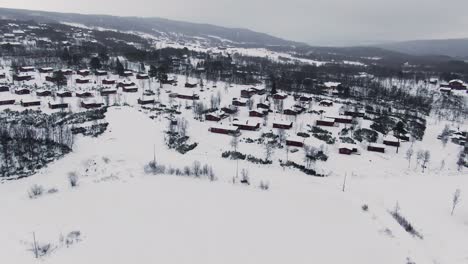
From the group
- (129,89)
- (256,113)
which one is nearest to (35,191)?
(256,113)

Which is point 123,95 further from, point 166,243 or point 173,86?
point 166,243

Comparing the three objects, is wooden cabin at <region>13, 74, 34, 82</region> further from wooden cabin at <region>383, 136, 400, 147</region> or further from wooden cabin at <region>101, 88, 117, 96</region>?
wooden cabin at <region>383, 136, 400, 147</region>

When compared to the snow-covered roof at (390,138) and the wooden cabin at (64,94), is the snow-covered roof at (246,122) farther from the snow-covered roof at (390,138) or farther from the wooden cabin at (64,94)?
the wooden cabin at (64,94)

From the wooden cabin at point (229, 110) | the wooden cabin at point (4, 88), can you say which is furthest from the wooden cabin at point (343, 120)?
the wooden cabin at point (4, 88)

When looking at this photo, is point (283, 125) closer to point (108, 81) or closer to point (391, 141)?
point (391, 141)

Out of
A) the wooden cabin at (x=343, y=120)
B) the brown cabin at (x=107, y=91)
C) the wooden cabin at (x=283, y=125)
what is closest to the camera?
the wooden cabin at (x=283, y=125)
